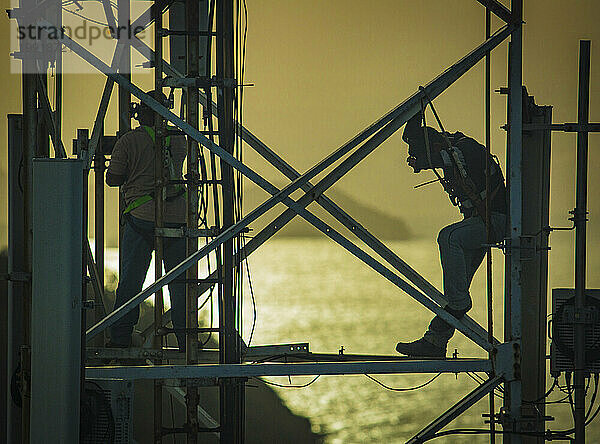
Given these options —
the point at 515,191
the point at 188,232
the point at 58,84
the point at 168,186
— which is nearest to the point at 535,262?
the point at 515,191

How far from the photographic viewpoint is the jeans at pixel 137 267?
7629mm

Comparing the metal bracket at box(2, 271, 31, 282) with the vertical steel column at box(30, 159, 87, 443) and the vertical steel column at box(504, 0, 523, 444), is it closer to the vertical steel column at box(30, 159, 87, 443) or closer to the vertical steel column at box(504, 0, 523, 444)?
the vertical steel column at box(30, 159, 87, 443)

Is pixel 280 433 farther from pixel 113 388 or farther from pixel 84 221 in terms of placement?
pixel 84 221

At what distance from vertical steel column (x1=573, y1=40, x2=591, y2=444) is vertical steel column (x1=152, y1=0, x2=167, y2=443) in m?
2.80

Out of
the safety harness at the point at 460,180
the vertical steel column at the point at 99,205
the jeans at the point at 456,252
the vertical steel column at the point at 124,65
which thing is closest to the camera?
the safety harness at the point at 460,180

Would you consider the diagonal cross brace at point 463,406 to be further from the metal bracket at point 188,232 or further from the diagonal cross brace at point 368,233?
the metal bracket at point 188,232

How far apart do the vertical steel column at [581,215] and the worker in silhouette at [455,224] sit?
62 centimetres

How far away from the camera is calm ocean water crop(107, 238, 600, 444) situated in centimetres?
1730

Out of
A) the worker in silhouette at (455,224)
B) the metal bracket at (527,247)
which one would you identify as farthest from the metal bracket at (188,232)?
the metal bracket at (527,247)

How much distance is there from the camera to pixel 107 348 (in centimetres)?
749

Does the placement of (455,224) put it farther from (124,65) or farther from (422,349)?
(124,65)

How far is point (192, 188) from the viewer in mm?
7309

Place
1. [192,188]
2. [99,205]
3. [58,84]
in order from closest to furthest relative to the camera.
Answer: [192,188] → [58,84] → [99,205]

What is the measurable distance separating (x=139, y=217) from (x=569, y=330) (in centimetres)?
315
